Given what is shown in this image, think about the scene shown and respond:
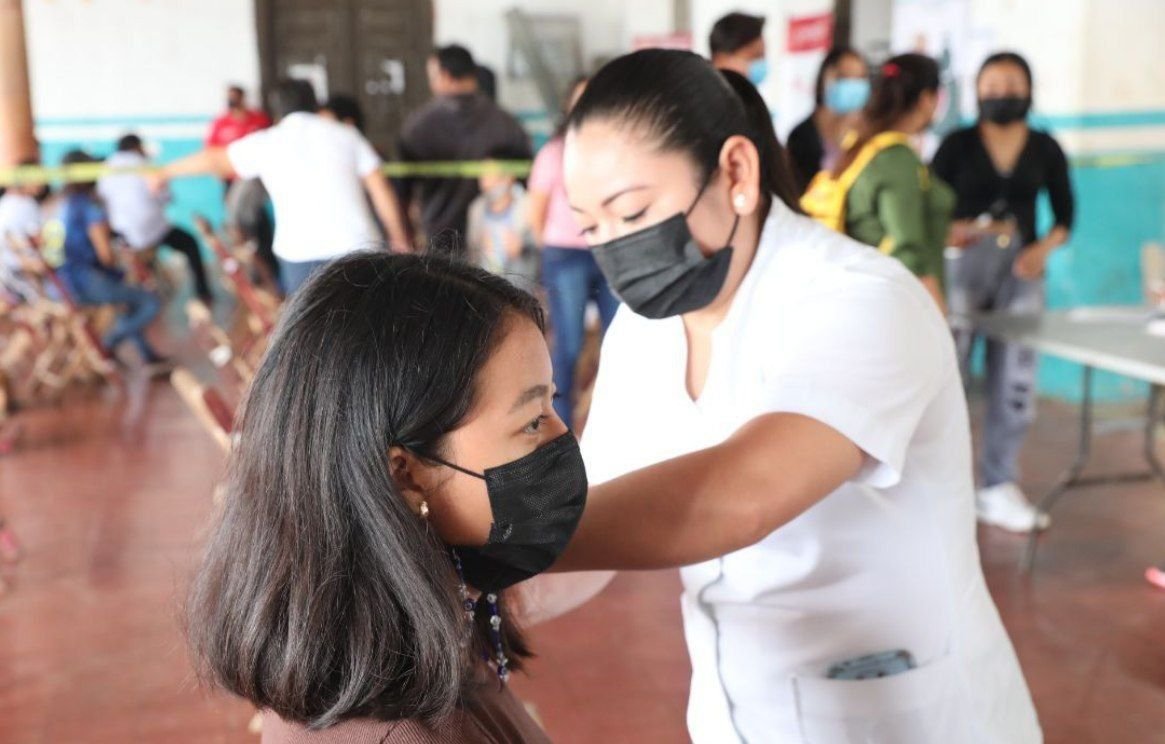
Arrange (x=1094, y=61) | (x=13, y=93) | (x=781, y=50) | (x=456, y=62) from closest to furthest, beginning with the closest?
1. (x=13, y=93)
2. (x=456, y=62)
3. (x=1094, y=61)
4. (x=781, y=50)

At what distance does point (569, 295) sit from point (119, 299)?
3.32 metres

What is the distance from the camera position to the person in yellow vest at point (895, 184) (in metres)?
3.35

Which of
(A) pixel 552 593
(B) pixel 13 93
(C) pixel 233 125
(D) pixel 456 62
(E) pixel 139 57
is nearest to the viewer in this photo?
(A) pixel 552 593

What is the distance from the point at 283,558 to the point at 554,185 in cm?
369

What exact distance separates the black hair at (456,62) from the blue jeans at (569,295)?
3.45 ft

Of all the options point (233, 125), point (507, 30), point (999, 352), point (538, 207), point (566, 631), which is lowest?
point (566, 631)

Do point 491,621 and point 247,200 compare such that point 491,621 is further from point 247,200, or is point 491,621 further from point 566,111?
point 247,200

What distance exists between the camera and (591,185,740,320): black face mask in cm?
130

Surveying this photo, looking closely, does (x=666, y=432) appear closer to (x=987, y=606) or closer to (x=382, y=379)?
(x=987, y=606)

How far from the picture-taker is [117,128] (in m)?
10.9

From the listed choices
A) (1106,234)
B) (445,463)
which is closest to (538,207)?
(1106,234)

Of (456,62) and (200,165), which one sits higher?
(456,62)

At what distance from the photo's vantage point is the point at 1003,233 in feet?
13.5

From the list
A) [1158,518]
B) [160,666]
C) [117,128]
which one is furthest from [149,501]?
[117,128]
